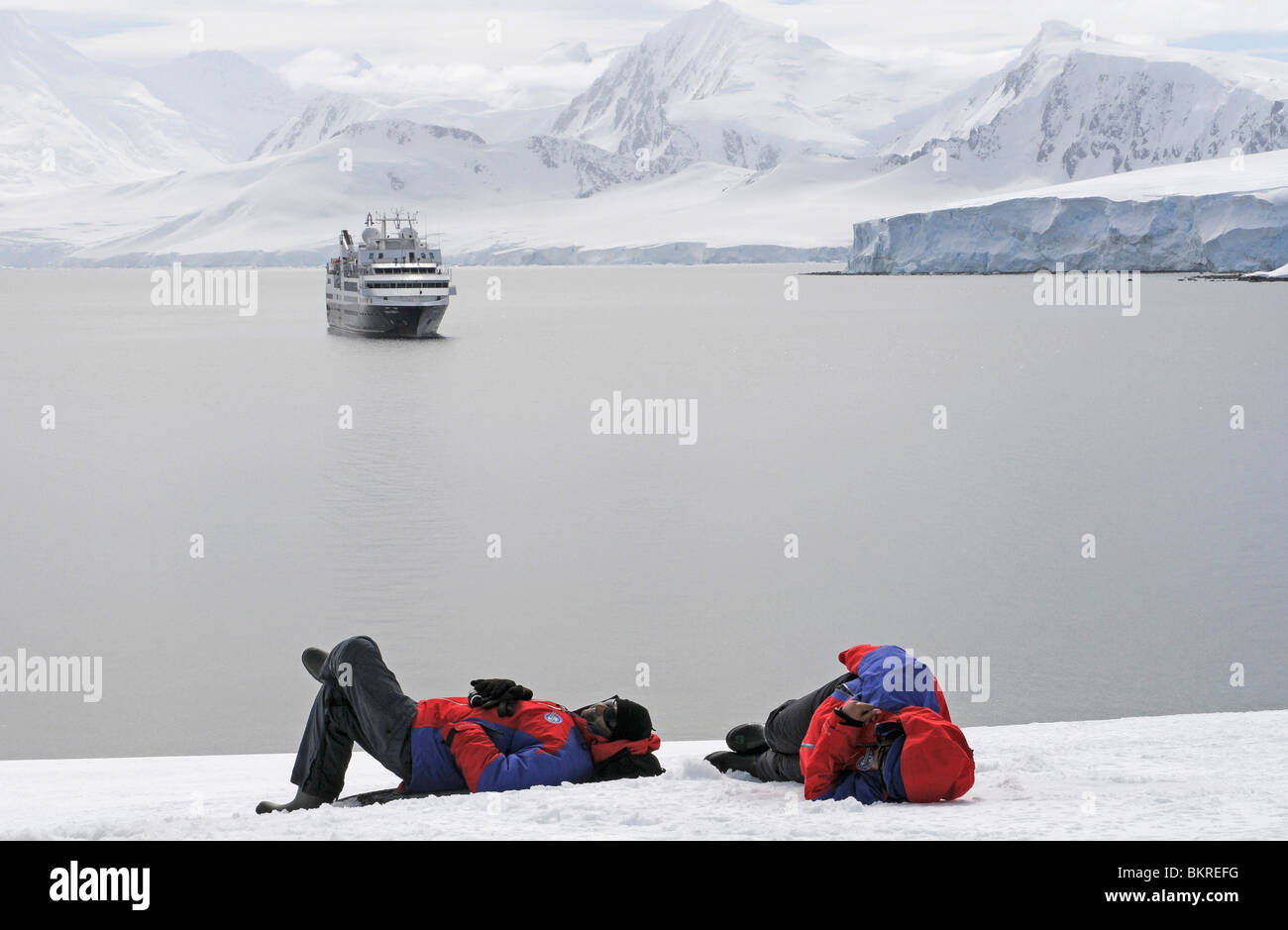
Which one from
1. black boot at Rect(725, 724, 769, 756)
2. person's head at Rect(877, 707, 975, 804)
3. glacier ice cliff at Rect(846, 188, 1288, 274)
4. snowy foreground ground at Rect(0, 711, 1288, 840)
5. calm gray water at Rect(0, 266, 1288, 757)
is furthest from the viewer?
glacier ice cliff at Rect(846, 188, 1288, 274)

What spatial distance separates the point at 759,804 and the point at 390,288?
36940mm

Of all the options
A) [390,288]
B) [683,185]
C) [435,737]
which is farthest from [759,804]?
[683,185]

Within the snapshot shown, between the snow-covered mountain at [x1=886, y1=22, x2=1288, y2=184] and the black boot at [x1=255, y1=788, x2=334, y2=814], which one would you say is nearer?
the black boot at [x1=255, y1=788, x2=334, y2=814]

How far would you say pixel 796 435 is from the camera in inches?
706

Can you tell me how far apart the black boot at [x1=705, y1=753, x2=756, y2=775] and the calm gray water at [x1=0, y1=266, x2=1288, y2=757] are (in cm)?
249

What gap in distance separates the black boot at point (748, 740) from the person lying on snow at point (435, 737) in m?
0.33

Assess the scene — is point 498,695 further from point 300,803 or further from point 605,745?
point 300,803

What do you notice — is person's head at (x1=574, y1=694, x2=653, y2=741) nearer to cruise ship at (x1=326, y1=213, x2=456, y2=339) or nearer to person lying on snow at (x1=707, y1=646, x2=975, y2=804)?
person lying on snow at (x1=707, y1=646, x2=975, y2=804)

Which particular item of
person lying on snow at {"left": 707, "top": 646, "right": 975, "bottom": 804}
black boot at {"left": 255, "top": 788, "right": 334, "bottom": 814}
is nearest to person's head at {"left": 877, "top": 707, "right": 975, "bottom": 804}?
person lying on snow at {"left": 707, "top": 646, "right": 975, "bottom": 804}

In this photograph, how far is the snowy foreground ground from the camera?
3049mm

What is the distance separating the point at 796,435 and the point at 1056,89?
164079 mm

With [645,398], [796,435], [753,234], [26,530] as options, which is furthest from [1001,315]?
[753,234]

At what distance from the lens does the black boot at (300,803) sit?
3.70 meters
